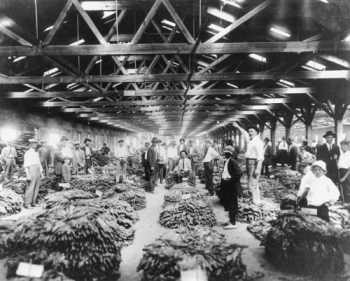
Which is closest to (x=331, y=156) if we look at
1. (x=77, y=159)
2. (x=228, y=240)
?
(x=228, y=240)

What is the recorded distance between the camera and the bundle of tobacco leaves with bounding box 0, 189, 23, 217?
725 cm

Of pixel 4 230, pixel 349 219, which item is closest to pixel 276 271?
pixel 349 219

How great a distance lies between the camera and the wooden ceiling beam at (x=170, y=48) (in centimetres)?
585

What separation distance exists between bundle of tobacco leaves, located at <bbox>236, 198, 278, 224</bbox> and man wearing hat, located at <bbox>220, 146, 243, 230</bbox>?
2.21ft

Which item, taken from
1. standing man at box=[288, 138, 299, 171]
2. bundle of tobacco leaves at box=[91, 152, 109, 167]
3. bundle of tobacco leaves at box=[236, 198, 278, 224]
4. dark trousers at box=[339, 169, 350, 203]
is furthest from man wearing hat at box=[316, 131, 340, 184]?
bundle of tobacco leaves at box=[91, 152, 109, 167]

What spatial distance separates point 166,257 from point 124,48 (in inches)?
180

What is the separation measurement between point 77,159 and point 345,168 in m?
12.2

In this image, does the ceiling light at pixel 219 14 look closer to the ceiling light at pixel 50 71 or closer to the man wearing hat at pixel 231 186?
the man wearing hat at pixel 231 186

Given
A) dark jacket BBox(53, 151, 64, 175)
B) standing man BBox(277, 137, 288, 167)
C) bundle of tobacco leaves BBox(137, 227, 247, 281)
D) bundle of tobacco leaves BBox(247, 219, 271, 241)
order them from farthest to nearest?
1. standing man BBox(277, 137, 288, 167)
2. dark jacket BBox(53, 151, 64, 175)
3. bundle of tobacco leaves BBox(247, 219, 271, 241)
4. bundle of tobacco leaves BBox(137, 227, 247, 281)

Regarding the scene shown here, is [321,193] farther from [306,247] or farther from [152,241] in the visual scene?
[152,241]

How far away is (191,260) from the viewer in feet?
10.6

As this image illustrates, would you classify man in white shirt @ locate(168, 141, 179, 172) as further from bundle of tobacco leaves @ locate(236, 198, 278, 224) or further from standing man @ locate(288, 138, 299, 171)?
bundle of tobacco leaves @ locate(236, 198, 278, 224)

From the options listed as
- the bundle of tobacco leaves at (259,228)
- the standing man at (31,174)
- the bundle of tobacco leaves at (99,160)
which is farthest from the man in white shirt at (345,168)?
the bundle of tobacco leaves at (99,160)

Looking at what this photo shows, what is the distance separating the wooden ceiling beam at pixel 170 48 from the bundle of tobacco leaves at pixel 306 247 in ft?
12.8
